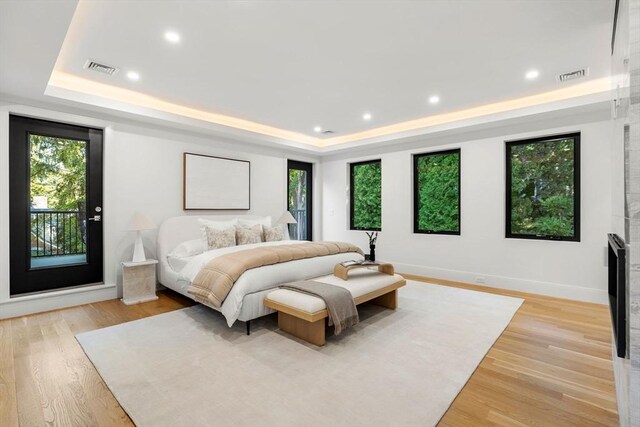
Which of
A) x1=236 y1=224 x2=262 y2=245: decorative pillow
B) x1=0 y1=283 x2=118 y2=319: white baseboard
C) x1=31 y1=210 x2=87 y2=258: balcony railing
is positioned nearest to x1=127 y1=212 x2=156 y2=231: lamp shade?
x1=31 y1=210 x2=87 y2=258: balcony railing

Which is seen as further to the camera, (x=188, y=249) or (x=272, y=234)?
(x=272, y=234)

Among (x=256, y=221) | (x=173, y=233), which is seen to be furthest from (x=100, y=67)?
(x=256, y=221)

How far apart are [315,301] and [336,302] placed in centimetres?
20

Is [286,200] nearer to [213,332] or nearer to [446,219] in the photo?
[446,219]

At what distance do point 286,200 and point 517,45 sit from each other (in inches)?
182

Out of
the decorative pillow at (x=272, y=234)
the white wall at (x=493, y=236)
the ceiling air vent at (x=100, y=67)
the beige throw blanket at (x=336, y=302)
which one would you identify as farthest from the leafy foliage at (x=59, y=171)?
the white wall at (x=493, y=236)

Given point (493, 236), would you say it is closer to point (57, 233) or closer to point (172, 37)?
point (172, 37)

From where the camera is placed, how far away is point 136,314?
141 inches

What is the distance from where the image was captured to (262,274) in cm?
312

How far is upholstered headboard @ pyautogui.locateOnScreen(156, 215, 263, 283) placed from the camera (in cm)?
438

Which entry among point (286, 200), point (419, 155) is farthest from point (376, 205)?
point (286, 200)

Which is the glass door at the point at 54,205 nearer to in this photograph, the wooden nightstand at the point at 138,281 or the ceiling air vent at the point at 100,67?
the wooden nightstand at the point at 138,281

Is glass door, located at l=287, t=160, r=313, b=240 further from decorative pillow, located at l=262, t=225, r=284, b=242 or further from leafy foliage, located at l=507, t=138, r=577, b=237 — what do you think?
leafy foliage, located at l=507, t=138, r=577, b=237

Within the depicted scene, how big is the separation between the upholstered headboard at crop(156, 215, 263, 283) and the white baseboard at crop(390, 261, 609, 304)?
3.78 m
